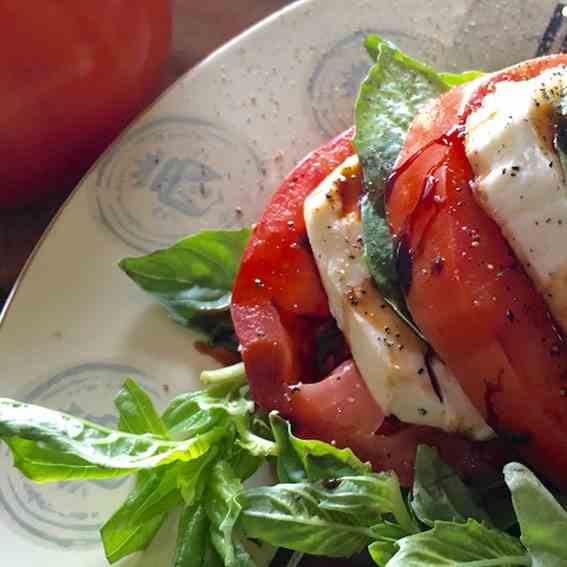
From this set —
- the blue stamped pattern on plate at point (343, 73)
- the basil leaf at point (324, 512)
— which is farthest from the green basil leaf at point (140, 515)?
the blue stamped pattern on plate at point (343, 73)

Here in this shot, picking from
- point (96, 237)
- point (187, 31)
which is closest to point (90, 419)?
point (96, 237)

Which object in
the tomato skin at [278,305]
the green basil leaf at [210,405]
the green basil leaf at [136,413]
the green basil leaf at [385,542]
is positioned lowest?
the green basil leaf at [385,542]

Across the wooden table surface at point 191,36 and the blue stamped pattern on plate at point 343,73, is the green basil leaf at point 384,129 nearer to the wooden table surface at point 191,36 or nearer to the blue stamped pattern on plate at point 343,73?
the blue stamped pattern on plate at point 343,73

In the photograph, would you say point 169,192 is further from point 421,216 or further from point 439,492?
point 439,492

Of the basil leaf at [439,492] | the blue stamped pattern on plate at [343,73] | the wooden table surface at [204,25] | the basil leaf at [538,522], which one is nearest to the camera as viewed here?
the basil leaf at [538,522]

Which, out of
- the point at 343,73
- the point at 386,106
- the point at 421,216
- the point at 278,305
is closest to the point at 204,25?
the point at 343,73

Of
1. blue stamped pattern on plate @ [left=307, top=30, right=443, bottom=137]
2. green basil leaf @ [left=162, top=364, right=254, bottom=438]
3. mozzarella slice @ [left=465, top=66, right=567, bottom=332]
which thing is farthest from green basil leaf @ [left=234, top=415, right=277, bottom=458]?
blue stamped pattern on plate @ [left=307, top=30, right=443, bottom=137]
